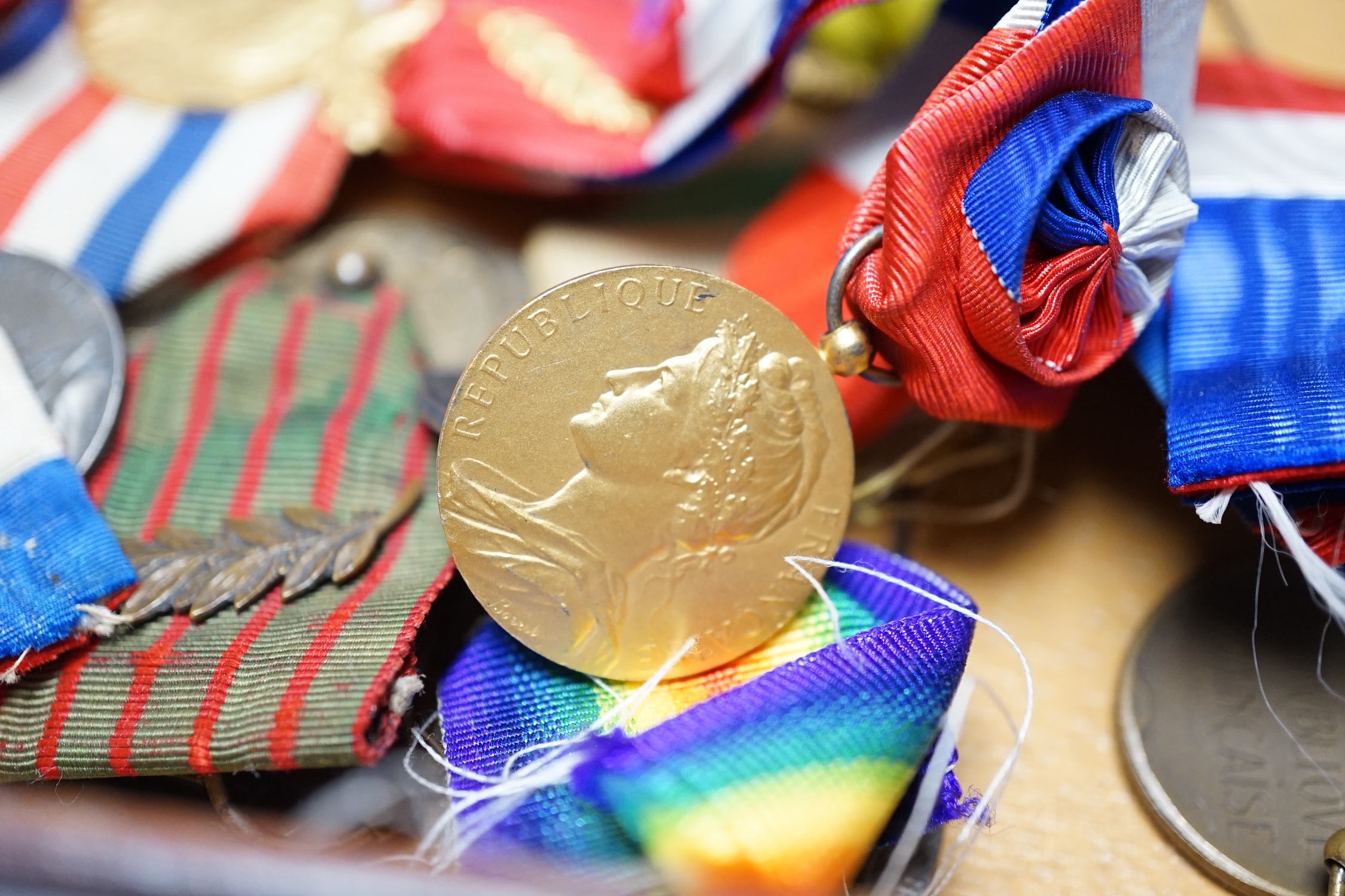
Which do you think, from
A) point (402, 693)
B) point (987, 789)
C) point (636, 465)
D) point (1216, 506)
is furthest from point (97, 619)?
point (1216, 506)

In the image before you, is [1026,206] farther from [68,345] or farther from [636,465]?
[68,345]

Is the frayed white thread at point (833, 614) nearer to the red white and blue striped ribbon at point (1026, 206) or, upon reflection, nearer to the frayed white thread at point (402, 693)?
the red white and blue striped ribbon at point (1026, 206)

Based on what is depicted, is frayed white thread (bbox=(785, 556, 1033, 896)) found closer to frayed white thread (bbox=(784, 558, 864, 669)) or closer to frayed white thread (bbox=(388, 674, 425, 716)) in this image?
frayed white thread (bbox=(784, 558, 864, 669))

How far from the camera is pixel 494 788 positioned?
0.68 meters

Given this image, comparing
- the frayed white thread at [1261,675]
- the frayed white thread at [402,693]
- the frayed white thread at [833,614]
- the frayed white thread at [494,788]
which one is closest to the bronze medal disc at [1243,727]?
the frayed white thread at [1261,675]

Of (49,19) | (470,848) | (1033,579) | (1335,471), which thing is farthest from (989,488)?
(49,19)

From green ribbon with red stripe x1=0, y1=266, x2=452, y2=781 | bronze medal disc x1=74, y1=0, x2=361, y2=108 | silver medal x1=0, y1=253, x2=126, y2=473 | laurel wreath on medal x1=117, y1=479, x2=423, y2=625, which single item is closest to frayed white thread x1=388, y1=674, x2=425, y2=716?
green ribbon with red stripe x1=0, y1=266, x2=452, y2=781

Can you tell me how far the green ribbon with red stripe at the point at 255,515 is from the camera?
0.67 meters

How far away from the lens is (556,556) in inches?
27.7

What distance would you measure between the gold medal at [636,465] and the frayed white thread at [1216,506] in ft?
0.84

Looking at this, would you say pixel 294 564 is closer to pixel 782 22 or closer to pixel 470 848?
pixel 470 848

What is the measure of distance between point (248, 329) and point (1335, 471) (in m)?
0.94

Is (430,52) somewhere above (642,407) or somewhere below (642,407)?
above

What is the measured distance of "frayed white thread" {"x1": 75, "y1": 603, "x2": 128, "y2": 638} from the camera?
0.73m
